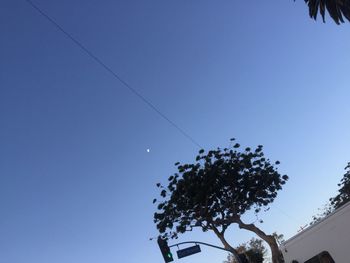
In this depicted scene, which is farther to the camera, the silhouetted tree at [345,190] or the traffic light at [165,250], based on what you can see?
the silhouetted tree at [345,190]

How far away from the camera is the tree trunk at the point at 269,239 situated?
2853 centimetres

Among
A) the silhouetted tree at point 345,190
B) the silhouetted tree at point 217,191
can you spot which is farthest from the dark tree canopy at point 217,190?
the silhouetted tree at point 345,190

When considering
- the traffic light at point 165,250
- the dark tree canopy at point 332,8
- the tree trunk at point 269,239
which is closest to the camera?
the dark tree canopy at point 332,8

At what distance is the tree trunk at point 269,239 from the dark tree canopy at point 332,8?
16.6 metres

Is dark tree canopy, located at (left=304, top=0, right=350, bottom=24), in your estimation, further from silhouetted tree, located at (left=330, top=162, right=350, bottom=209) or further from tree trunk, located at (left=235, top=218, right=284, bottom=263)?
Answer: silhouetted tree, located at (left=330, top=162, right=350, bottom=209)

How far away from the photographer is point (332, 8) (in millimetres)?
19547

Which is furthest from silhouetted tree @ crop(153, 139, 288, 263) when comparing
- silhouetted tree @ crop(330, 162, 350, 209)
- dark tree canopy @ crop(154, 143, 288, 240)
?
silhouetted tree @ crop(330, 162, 350, 209)

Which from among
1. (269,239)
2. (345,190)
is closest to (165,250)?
(269,239)

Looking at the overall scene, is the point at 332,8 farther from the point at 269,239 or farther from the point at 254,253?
the point at 254,253

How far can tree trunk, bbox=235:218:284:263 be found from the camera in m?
28.5

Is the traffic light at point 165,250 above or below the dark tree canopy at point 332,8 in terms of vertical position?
below

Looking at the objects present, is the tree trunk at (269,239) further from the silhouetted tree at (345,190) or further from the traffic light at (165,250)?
the silhouetted tree at (345,190)

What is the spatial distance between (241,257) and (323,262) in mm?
6389

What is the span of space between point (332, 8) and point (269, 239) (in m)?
17.2
